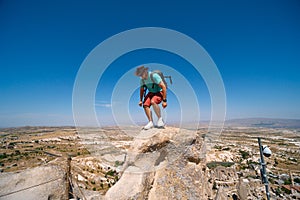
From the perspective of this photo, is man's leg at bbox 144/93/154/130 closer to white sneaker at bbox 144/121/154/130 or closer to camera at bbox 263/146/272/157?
white sneaker at bbox 144/121/154/130

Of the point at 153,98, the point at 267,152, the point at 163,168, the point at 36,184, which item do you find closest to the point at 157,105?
the point at 153,98

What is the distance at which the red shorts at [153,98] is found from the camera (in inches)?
181

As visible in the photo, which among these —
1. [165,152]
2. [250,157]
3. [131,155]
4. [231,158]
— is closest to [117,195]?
[131,155]

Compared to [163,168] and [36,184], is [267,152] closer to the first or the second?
[163,168]

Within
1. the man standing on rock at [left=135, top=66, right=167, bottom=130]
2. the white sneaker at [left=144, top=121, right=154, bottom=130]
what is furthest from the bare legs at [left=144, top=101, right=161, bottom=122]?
the white sneaker at [left=144, top=121, right=154, bottom=130]

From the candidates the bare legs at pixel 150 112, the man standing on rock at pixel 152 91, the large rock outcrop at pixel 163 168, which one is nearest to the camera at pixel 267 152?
the large rock outcrop at pixel 163 168

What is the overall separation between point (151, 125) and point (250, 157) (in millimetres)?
69762

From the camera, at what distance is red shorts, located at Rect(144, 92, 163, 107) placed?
15.1ft

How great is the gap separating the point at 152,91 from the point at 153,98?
0.73ft

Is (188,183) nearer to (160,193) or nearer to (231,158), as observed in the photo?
(160,193)

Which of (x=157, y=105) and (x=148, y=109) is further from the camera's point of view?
(x=148, y=109)

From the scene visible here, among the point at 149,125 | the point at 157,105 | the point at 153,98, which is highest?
the point at 153,98

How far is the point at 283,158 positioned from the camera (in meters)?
63.6

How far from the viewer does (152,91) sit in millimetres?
4691
